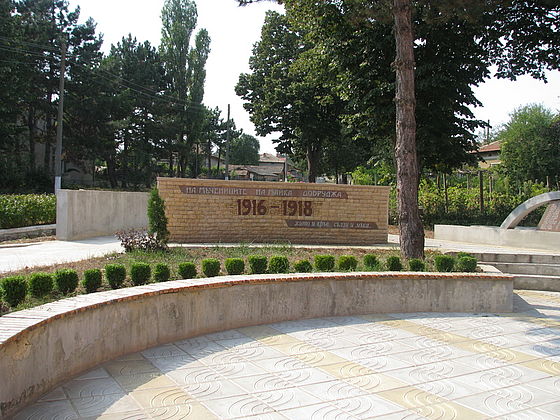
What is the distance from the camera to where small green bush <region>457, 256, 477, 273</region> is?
29.1 feet

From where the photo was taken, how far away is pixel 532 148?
35.7m

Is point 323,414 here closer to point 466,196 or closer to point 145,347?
point 145,347

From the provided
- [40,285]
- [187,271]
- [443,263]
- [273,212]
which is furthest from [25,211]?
Result: [443,263]

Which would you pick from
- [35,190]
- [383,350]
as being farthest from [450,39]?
[35,190]

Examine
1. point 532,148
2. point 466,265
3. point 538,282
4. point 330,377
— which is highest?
point 532,148

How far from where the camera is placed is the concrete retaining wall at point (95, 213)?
1441 cm

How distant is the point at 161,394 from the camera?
436cm

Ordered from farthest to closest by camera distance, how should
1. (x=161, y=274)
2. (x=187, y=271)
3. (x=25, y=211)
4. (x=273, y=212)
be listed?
(x=25, y=211), (x=273, y=212), (x=187, y=271), (x=161, y=274)

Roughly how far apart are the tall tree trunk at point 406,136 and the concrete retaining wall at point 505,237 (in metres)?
6.88

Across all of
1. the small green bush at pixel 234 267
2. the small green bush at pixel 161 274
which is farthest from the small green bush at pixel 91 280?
the small green bush at pixel 234 267

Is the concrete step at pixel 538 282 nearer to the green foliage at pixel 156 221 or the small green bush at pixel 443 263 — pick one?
the small green bush at pixel 443 263

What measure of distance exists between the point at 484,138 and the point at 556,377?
72.7m

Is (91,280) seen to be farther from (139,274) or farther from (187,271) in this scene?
(187,271)

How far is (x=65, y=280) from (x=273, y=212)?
30.4 feet
